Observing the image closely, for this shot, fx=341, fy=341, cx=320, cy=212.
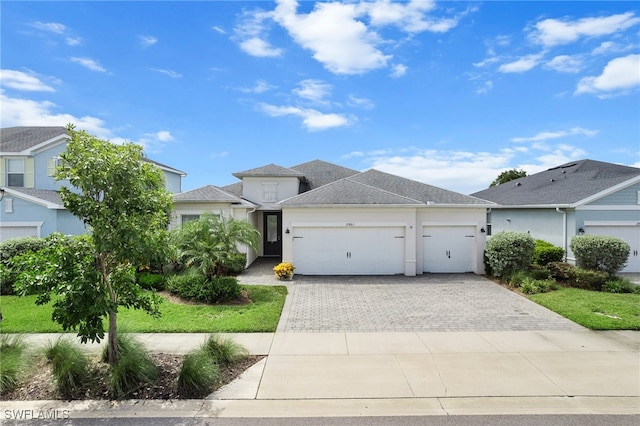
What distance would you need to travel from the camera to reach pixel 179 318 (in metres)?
8.80

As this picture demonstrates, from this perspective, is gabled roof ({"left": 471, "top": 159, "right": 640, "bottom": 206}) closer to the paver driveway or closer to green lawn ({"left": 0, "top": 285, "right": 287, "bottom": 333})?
the paver driveway

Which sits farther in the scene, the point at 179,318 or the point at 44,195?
the point at 44,195

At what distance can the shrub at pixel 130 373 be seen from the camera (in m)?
5.07

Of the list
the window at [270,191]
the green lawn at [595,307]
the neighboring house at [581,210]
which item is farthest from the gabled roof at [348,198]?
the green lawn at [595,307]

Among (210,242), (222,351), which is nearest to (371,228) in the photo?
(210,242)

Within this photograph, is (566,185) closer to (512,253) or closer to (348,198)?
(512,253)

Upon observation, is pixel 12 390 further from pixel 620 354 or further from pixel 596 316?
pixel 596 316

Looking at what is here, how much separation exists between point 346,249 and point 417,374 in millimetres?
9581

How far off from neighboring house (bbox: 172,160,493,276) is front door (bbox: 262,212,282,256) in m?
4.51

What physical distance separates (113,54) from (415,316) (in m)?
12.4

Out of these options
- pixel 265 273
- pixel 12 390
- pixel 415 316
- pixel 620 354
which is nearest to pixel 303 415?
pixel 12 390

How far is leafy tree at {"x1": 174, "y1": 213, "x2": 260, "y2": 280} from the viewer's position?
10609 mm

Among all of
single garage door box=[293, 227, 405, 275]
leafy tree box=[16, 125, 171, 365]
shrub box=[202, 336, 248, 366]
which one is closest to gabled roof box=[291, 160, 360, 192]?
single garage door box=[293, 227, 405, 275]

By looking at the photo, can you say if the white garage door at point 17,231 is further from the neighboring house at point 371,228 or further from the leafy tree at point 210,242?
the leafy tree at point 210,242
